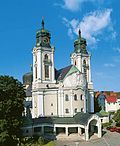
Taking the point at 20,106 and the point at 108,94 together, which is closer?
the point at 20,106

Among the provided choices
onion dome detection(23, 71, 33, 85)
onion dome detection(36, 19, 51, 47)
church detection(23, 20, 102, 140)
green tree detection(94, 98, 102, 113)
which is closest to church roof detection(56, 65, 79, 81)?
church detection(23, 20, 102, 140)

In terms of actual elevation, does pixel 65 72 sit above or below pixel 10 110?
above

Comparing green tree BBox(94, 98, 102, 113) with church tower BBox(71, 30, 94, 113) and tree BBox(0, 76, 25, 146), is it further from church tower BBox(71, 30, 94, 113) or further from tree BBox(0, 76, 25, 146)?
tree BBox(0, 76, 25, 146)

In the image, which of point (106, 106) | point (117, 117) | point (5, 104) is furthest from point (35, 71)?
point (106, 106)

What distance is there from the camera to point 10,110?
42.2 meters

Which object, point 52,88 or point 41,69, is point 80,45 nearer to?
point 41,69

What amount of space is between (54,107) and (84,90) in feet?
25.3

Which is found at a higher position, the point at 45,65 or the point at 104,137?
the point at 45,65

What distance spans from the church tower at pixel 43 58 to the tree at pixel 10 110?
2127 centimetres

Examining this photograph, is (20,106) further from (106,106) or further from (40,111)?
(106,106)

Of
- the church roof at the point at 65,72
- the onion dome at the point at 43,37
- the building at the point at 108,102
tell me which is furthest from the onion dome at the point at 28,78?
the building at the point at 108,102

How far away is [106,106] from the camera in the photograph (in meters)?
98.8

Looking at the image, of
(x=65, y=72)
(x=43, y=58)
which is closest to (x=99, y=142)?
(x=65, y=72)

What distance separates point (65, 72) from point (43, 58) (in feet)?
20.0
